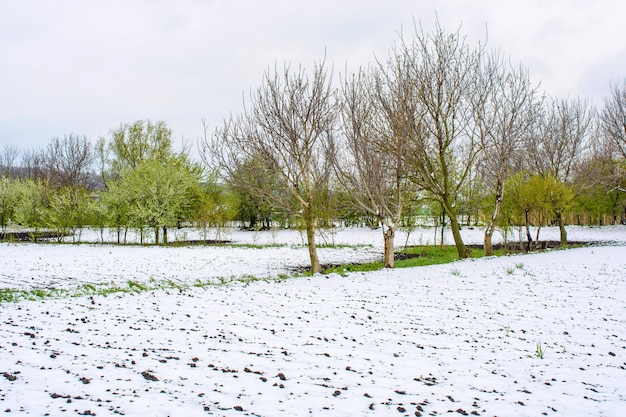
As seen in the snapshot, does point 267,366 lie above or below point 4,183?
below

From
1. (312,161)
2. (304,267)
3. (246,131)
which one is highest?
(246,131)

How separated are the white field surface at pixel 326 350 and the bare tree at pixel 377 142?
12.8ft

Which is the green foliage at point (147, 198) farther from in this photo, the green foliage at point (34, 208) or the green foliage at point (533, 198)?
the green foliage at point (533, 198)

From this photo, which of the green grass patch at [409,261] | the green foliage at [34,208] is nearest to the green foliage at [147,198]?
the green foliage at [34,208]

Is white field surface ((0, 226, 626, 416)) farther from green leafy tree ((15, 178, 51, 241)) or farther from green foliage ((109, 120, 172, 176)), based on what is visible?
green foliage ((109, 120, 172, 176))

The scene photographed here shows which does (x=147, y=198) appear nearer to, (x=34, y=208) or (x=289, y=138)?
(x=34, y=208)

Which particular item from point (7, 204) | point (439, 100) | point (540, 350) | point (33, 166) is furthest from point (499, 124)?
point (33, 166)

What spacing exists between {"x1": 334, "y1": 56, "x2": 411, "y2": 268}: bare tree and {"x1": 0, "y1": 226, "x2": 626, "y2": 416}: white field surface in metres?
3.91

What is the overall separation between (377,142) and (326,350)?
9.90 metres

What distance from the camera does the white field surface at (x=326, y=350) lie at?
362 centimetres

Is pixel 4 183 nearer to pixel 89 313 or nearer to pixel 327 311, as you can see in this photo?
pixel 89 313

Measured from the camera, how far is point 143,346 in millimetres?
5289

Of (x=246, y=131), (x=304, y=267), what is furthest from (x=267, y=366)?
(x=304, y=267)

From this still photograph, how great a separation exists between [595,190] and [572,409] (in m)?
41.8
